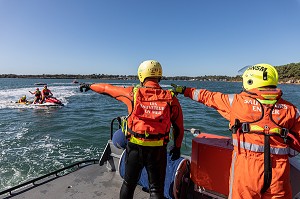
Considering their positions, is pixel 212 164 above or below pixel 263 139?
below

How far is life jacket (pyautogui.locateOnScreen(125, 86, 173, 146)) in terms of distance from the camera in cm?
267

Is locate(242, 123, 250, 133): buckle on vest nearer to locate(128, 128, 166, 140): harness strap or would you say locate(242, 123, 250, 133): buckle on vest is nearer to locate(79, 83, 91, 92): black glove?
locate(128, 128, 166, 140): harness strap

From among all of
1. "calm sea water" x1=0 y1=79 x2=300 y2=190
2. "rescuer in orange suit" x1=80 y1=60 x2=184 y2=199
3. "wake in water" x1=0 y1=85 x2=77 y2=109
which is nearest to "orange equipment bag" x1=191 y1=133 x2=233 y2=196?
"rescuer in orange suit" x1=80 y1=60 x2=184 y2=199

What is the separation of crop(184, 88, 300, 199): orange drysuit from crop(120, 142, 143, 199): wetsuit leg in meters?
1.18

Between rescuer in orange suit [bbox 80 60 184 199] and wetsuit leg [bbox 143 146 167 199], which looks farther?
wetsuit leg [bbox 143 146 167 199]

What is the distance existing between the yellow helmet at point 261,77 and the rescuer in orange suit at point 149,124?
0.95 m

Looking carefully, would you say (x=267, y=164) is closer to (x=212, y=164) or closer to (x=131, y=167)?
(x=212, y=164)

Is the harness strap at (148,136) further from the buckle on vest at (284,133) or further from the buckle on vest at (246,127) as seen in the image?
the buckle on vest at (284,133)

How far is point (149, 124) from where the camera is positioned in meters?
2.69

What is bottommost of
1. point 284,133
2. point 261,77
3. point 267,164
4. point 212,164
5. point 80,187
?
point 80,187

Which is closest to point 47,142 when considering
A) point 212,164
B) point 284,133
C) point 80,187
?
point 80,187

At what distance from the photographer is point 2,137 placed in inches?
445

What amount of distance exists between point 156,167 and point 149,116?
720 mm

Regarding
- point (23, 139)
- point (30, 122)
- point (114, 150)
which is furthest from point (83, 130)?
point (114, 150)
